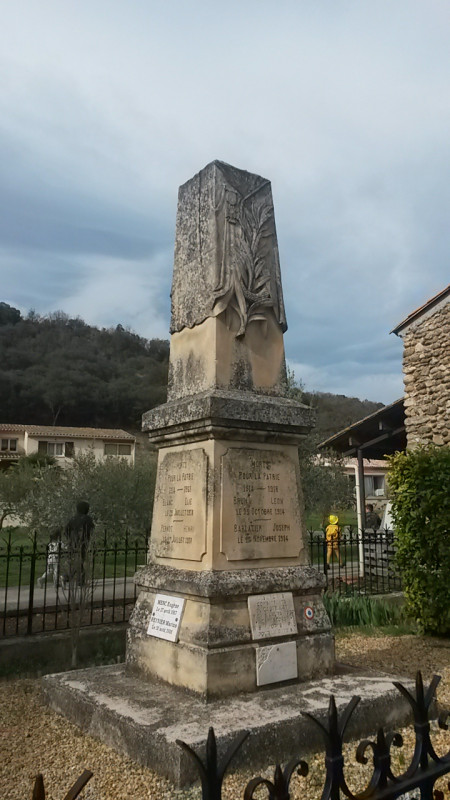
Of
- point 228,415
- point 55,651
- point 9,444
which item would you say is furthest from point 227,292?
point 9,444

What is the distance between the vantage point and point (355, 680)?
4289 millimetres

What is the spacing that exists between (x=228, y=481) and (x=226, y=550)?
18.8 inches

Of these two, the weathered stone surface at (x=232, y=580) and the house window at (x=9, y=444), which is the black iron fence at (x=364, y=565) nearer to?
the weathered stone surface at (x=232, y=580)

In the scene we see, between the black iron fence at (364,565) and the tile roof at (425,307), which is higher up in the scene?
the tile roof at (425,307)

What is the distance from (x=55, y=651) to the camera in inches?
269

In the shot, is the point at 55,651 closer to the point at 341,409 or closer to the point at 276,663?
the point at 276,663

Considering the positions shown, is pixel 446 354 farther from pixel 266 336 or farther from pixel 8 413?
pixel 8 413

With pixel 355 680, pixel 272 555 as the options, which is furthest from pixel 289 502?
pixel 355 680

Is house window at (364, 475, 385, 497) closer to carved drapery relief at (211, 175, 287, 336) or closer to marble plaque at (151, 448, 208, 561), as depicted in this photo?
carved drapery relief at (211, 175, 287, 336)

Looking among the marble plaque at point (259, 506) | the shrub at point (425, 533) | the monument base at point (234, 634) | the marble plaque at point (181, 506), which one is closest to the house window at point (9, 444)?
the shrub at point (425, 533)

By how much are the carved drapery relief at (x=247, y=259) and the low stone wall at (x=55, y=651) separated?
436cm

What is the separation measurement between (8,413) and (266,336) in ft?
209

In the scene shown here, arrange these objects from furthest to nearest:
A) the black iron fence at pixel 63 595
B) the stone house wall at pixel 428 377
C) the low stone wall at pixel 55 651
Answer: the stone house wall at pixel 428 377
the black iron fence at pixel 63 595
the low stone wall at pixel 55 651

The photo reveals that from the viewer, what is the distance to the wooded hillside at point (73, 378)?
65.0 metres
